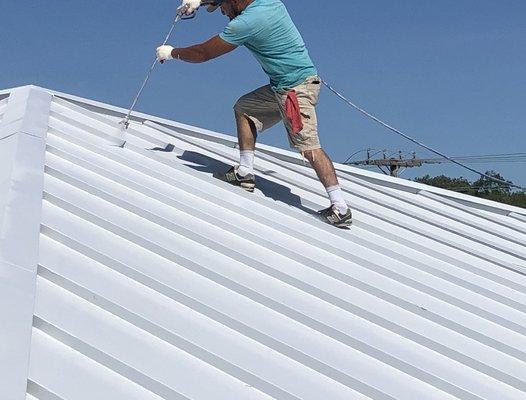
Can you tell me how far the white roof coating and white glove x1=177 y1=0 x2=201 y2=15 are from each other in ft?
3.37

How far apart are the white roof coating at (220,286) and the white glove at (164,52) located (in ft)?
2.38

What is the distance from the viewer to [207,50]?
6070mm

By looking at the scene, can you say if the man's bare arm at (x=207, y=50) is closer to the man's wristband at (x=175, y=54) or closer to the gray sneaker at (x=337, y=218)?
→ the man's wristband at (x=175, y=54)

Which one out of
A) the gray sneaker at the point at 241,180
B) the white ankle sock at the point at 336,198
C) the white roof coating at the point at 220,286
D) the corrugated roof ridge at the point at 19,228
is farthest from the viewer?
the gray sneaker at the point at 241,180

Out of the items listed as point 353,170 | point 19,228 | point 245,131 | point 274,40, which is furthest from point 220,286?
point 353,170

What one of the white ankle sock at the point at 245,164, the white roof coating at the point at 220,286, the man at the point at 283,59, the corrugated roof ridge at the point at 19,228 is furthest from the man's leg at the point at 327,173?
the corrugated roof ridge at the point at 19,228

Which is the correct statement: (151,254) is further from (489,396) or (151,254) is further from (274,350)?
(489,396)

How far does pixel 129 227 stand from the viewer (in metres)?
5.16

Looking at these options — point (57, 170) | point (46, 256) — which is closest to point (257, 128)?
point (57, 170)

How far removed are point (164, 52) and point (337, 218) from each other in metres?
1.48

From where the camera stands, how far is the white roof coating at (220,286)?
3.66m

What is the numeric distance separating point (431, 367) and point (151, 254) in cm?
140

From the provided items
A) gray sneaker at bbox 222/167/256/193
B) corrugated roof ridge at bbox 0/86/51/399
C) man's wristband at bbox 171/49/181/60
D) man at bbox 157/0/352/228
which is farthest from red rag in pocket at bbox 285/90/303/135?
corrugated roof ridge at bbox 0/86/51/399

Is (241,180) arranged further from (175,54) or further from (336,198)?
(175,54)
